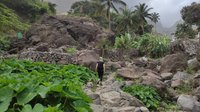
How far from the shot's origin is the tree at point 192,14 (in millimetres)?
48763

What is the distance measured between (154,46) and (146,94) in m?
21.1

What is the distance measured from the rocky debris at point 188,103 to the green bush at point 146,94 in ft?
3.02

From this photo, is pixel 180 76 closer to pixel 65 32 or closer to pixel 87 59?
pixel 87 59

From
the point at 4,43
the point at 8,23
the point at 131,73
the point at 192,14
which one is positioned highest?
the point at 192,14

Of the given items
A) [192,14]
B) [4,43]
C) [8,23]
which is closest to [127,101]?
[4,43]

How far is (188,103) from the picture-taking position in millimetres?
14883

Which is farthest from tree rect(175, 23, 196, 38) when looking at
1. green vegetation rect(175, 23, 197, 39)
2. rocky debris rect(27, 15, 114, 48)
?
rocky debris rect(27, 15, 114, 48)

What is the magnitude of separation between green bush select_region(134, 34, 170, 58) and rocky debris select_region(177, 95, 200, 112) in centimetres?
1996

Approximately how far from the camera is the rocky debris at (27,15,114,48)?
129 ft

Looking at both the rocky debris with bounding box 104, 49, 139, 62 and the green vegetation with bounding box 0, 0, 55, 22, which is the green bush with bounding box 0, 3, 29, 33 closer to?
the green vegetation with bounding box 0, 0, 55, 22

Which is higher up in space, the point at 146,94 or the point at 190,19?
the point at 190,19

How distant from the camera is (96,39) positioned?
4422 centimetres

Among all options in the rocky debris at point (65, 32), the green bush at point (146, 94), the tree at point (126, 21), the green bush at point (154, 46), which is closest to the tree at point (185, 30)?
the tree at point (126, 21)

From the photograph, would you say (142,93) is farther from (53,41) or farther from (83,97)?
(53,41)
